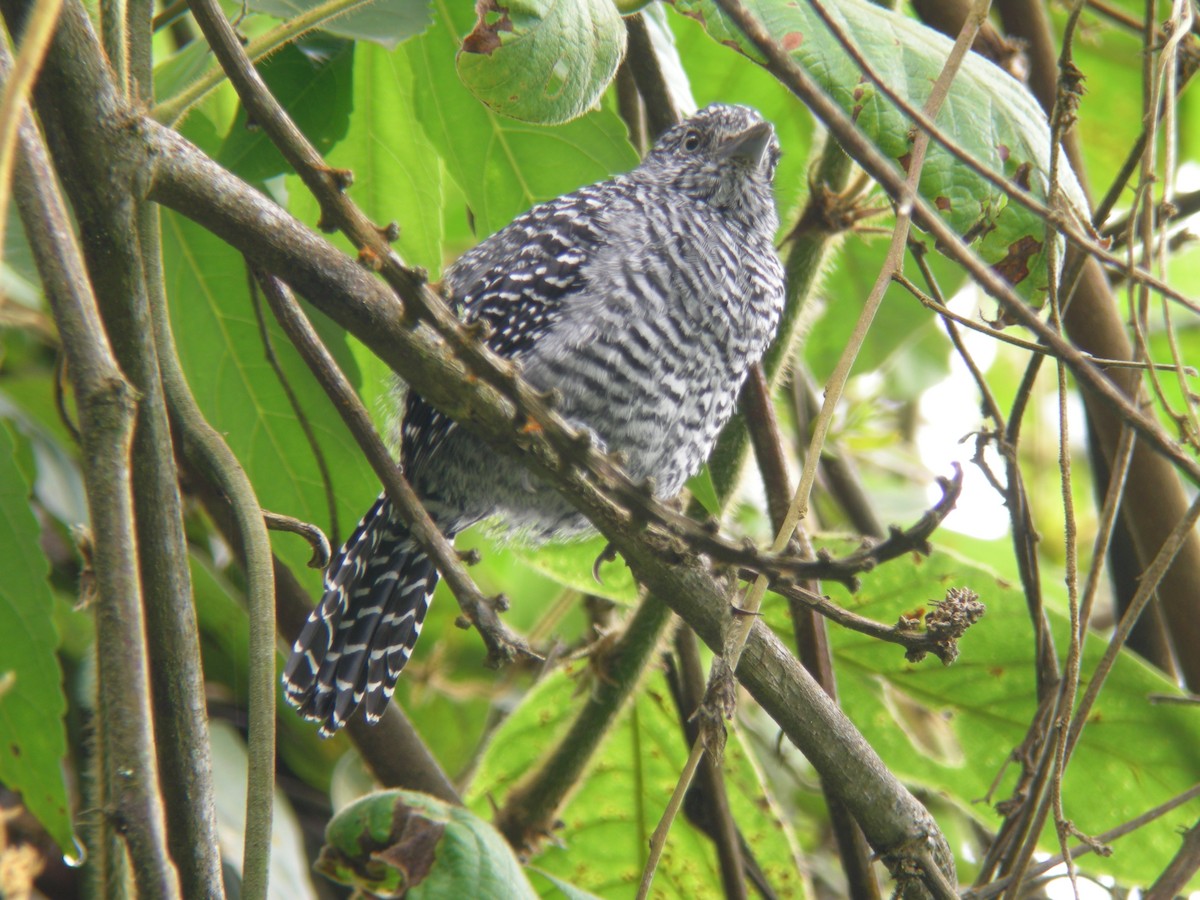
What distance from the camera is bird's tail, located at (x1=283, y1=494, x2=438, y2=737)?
7.89ft

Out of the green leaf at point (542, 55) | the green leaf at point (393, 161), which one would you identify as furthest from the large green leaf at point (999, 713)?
the green leaf at point (542, 55)

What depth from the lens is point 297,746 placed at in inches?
120

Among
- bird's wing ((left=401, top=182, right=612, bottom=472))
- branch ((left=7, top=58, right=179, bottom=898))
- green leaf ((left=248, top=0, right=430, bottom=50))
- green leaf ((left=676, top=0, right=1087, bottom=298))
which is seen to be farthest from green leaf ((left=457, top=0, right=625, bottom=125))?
bird's wing ((left=401, top=182, right=612, bottom=472))

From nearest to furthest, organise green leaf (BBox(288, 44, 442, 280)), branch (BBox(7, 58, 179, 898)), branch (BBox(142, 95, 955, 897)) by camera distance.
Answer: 1. branch (BBox(7, 58, 179, 898))
2. branch (BBox(142, 95, 955, 897))
3. green leaf (BBox(288, 44, 442, 280))

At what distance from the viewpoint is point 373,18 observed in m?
1.86

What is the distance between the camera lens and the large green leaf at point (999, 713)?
2301mm

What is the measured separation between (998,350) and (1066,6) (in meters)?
1.70

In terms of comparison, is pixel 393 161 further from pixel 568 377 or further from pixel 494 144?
pixel 568 377

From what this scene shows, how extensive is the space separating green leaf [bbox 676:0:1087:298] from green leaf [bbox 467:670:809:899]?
118cm

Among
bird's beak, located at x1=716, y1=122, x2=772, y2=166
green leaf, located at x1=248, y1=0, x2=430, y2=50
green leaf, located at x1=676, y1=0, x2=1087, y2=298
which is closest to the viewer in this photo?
green leaf, located at x1=676, y1=0, x2=1087, y2=298

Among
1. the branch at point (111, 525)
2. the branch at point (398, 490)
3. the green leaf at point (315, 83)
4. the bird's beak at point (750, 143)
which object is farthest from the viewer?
the bird's beak at point (750, 143)

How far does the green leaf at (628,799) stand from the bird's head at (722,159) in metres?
1.19

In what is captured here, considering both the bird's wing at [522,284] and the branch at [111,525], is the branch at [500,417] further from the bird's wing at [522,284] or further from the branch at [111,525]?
the bird's wing at [522,284]

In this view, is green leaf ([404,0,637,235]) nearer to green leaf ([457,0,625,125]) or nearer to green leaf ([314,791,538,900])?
green leaf ([457,0,625,125])
